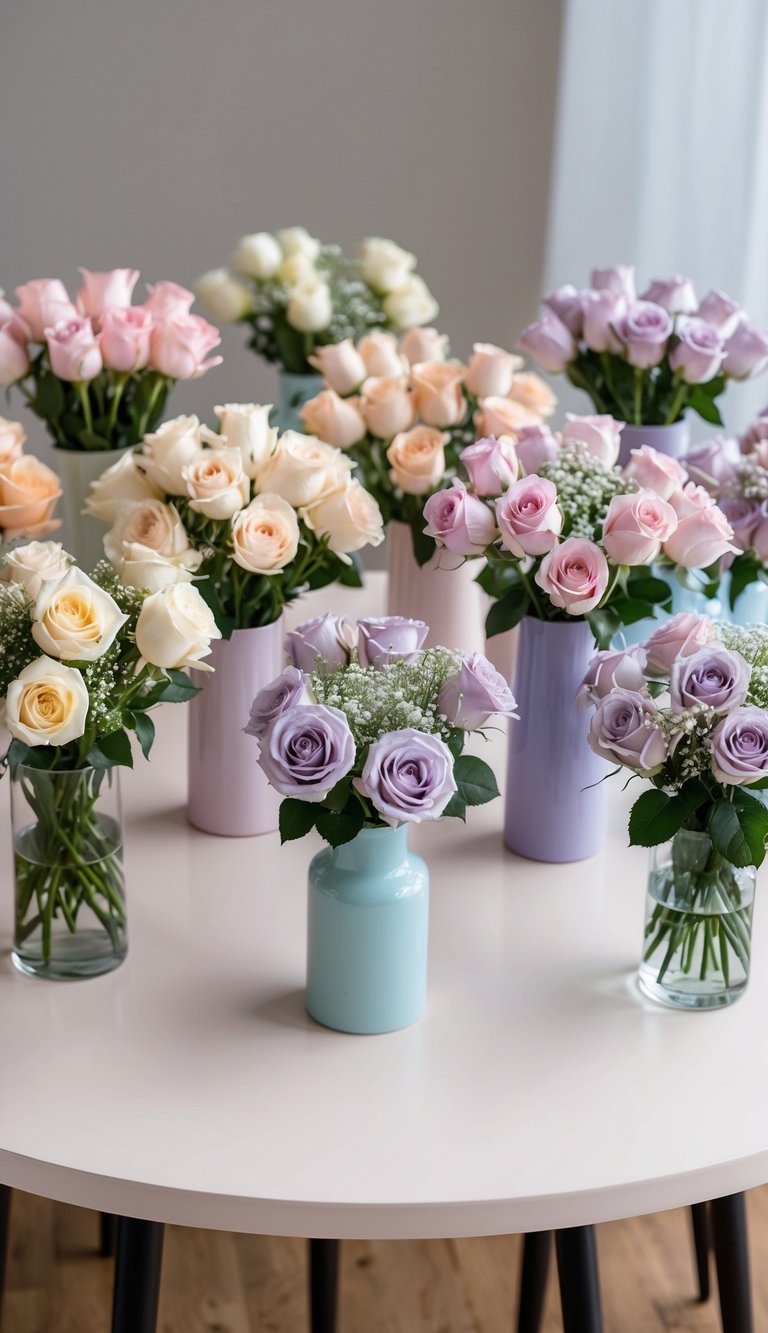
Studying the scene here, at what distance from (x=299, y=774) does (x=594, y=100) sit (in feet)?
8.29

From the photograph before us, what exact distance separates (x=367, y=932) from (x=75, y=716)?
0.28 metres

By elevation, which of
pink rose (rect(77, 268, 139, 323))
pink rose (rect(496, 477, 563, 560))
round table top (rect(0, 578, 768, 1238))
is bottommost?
round table top (rect(0, 578, 768, 1238))

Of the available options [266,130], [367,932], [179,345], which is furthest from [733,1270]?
[266,130]

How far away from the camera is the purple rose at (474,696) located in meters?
1.04

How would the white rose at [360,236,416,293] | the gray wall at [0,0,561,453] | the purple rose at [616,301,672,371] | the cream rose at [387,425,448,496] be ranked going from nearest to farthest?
the cream rose at [387,425,448,496]
the purple rose at [616,301,672,371]
the white rose at [360,236,416,293]
the gray wall at [0,0,561,453]

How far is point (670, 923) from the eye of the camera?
3.85ft

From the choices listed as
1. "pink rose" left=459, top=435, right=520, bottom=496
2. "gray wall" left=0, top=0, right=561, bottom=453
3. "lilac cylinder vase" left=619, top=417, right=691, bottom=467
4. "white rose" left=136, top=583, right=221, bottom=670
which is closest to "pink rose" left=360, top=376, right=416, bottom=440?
"lilac cylinder vase" left=619, top=417, right=691, bottom=467

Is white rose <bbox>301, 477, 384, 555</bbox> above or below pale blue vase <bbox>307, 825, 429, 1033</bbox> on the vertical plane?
above

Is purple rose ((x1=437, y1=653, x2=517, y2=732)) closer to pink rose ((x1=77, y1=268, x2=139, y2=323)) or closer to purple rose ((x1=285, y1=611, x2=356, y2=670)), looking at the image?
purple rose ((x1=285, y1=611, x2=356, y2=670))

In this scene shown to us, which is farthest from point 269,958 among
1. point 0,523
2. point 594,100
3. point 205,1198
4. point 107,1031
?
point 594,100

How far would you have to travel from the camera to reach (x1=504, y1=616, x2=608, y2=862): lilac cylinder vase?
133 cm

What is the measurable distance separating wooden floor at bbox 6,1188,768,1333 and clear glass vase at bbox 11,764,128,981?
101 centimetres

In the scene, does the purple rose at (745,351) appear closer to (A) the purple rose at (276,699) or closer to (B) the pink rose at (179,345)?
(B) the pink rose at (179,345)

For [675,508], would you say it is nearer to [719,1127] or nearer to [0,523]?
[719,1127]
